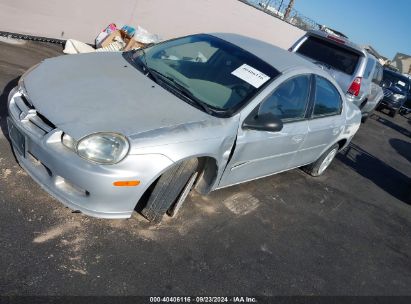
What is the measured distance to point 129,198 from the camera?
303 cm

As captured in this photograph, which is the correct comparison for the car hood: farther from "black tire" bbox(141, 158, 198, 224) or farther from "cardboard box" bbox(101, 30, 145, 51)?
"cardboard box" bbox(101, 30, 145, 51)

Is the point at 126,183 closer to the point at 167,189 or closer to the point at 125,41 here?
the point at 167,189

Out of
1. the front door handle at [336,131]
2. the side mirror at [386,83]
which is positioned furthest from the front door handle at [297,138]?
the side mirror at [386,83]

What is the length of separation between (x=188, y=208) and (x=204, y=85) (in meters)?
1.21

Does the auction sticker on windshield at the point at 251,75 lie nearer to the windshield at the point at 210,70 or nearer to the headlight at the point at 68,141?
the windshield at the point at 210,70

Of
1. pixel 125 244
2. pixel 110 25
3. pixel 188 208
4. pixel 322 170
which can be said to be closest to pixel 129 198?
pixel 125 244

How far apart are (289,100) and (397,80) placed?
15260 mm

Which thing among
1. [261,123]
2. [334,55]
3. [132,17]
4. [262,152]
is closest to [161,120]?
[261,123]

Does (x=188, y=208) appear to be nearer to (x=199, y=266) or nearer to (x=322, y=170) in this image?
(x=199, y=266)

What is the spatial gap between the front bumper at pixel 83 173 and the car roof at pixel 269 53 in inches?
70.7

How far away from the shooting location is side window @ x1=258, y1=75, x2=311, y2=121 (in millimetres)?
3895

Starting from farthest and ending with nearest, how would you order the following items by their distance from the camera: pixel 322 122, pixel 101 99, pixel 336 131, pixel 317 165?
pixel 317 165
pixel 336 131
pixel 322 122
pixel 101 99

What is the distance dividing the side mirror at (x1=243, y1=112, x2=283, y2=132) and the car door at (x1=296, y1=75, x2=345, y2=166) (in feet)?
3.52

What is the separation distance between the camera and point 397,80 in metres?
17.4
